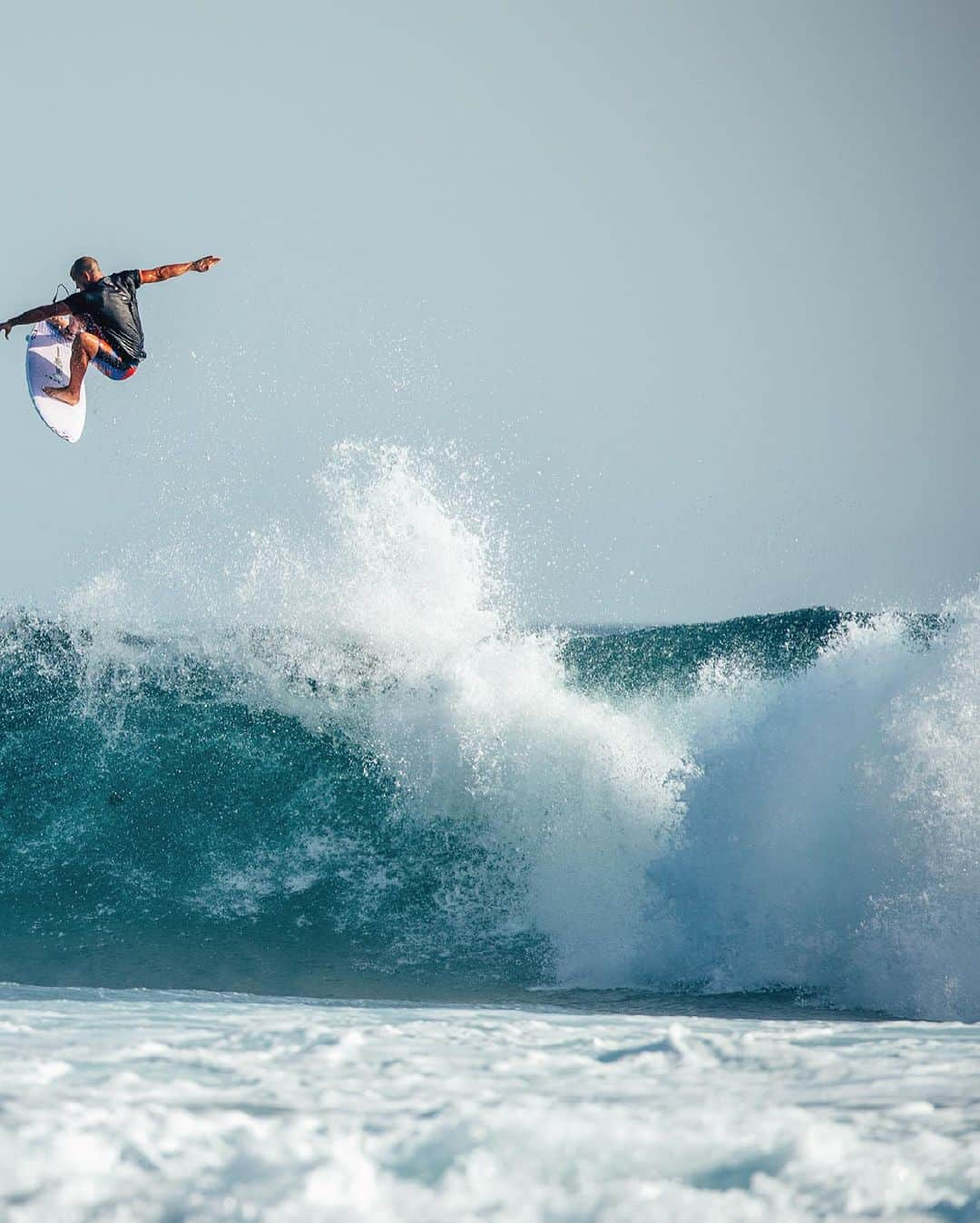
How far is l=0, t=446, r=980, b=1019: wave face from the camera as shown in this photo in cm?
612

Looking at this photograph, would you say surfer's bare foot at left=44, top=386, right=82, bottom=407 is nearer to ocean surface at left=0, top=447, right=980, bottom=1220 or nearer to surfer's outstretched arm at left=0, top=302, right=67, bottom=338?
surfer's outstretched arm at left=0, top=302, right=67, bottom=338

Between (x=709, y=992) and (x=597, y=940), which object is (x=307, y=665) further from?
(x=709, y=992)

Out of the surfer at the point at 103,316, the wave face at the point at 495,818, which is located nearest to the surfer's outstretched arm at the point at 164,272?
the surfer at the point at 103,316

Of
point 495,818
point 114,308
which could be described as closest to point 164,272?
point 114,308

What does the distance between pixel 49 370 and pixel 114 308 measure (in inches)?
47.7

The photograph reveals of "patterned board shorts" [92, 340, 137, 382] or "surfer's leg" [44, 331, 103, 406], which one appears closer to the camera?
"surfer's leg" [44, 331, 103, 406]

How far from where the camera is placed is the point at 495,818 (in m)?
7.65

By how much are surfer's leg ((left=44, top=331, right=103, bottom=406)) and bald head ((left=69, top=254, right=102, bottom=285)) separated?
48 cm

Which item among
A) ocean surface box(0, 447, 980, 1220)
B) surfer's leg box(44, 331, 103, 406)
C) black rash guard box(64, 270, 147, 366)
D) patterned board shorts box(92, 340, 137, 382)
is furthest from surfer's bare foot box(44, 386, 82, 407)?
ocean surface box(0, 447, 980, 1220)

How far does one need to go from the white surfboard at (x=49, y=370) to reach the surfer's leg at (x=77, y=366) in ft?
0.17

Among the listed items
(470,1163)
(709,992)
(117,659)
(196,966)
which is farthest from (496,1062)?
(117,659)

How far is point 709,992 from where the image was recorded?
19.3ft

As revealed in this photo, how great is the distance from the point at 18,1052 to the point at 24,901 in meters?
4.55

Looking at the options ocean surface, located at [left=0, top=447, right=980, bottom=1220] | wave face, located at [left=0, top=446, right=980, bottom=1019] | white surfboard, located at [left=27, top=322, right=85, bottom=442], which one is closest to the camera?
ocean surface, located at [left=0, top=447, right=980, bottom=1220]
